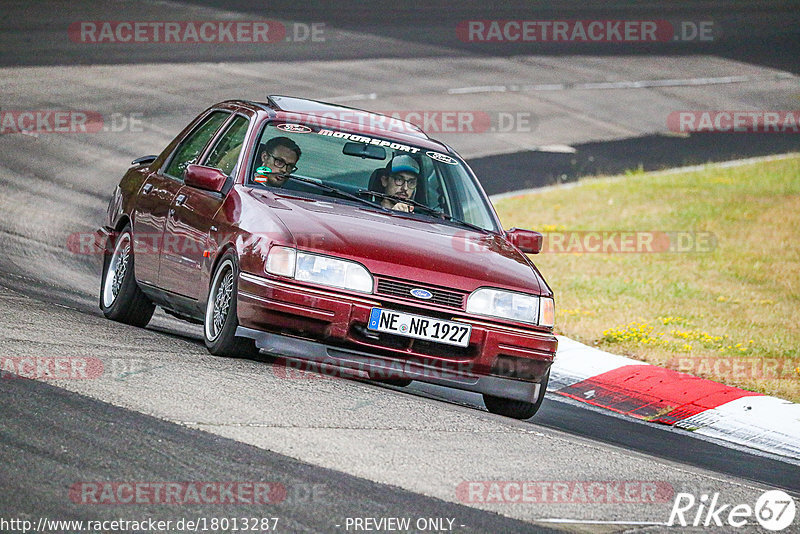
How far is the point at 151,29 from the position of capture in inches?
1111

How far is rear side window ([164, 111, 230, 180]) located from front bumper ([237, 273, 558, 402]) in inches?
80.1

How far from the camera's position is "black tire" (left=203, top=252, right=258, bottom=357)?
7385 mm

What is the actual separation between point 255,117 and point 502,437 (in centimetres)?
298

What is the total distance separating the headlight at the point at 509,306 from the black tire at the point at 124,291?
275cm

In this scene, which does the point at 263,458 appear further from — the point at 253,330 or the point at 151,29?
the point at 151,29

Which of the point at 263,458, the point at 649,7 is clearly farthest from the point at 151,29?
the point at 263,458

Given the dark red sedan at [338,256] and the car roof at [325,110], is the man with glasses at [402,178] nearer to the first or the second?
the dark red sedan at [338,256]

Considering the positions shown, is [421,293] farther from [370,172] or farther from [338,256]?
[370,172]

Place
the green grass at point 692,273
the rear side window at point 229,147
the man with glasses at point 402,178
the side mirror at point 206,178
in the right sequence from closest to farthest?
1. the side mirror at point 206,178
2. the rear side window at point 229,147
3. the man with glasses at point 402,178
4. the green grass at point 692,273

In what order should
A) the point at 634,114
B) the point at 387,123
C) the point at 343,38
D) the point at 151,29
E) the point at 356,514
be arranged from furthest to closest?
the point at 343,38 → the point at 151,29 → the point at 634,114 → the point at 387,123 → the point at 356,514

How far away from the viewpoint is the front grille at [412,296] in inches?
284

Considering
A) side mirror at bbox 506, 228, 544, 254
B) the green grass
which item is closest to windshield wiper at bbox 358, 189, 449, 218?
side mirror at bbox 506, 228, 544, 254

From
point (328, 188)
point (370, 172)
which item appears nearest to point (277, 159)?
point (328, 188)

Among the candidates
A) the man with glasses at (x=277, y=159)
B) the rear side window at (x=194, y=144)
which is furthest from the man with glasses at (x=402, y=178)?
the rear side window at (x=194, y=144)
